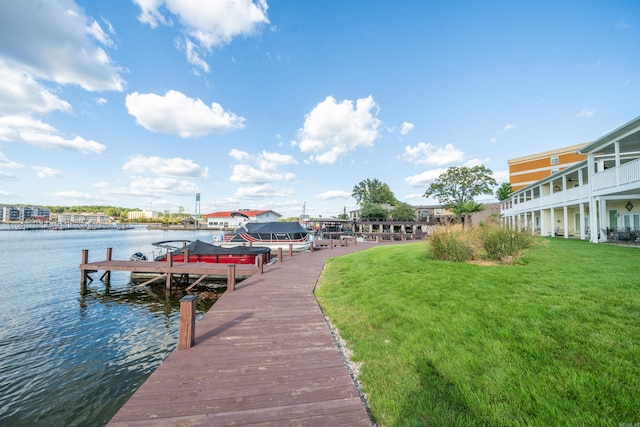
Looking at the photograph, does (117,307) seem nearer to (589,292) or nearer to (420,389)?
(420,389)

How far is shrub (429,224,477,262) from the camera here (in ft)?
27.2

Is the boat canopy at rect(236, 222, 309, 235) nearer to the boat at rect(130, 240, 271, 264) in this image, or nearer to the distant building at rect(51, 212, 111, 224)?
the boat at rect(130, 240, 271, 264)

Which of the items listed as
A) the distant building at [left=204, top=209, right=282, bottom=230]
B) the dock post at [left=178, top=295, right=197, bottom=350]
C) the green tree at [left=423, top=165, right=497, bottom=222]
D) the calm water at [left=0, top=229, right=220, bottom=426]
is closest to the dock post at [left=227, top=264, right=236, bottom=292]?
the calm water at [left=0, top=229, right=220, bottom=426]

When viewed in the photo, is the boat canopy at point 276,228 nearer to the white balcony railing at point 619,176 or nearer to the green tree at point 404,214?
the white balcony railing at point 619,176

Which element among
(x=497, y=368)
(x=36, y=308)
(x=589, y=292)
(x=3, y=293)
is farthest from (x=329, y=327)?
(x=3, y=293)

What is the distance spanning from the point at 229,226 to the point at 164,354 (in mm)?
80222

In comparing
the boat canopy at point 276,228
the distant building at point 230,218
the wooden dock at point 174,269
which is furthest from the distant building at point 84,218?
the wooden dock at point 174,269

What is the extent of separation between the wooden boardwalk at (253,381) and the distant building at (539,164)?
38.3m

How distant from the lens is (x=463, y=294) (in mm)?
5270

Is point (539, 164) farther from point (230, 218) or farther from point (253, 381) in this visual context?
point (230, 218)

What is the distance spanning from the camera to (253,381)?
3.12 m

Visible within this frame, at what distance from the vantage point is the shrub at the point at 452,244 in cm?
830

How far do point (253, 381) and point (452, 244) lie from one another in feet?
24.8

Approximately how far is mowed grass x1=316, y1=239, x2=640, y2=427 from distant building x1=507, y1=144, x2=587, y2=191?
34132mm
